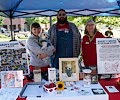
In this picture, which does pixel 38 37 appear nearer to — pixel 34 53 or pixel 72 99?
pixel 34 53

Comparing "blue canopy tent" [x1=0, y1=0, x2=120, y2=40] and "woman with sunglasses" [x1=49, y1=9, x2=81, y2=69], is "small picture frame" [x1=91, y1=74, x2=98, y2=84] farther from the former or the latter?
"blue canopy tent" [x1=0, y1=0, x2=120, y2=40]

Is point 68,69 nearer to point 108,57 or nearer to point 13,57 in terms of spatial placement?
point 108,57

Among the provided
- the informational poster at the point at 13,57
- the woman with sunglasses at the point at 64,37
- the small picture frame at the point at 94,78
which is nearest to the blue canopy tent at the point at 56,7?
the woman with sunglasses at the point at 64,37

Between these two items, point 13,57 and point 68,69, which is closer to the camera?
point 68,69

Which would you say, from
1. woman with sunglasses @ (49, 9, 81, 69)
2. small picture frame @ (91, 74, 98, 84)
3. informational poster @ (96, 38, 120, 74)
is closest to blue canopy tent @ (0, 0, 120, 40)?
woman with sunglasses @ (49, 9, 81, 69)

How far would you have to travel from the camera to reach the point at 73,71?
5.12 ft

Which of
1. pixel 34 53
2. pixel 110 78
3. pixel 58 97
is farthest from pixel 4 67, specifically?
pixel 110 78

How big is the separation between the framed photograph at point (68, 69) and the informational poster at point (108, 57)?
0.31 meters

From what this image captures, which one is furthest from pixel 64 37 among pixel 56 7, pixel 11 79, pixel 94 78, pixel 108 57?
pixel 56 7

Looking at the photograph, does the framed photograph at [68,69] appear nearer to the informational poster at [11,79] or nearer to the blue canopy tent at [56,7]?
the informational poster at [11,79]

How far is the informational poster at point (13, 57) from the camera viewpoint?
1833mm

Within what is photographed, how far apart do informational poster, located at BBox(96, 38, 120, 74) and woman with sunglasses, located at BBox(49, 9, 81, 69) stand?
2.54 feet

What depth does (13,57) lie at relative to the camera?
73.0 inches

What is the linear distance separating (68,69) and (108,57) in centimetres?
52
